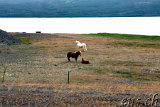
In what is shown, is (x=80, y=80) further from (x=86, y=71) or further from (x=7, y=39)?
(x=7, y=39)

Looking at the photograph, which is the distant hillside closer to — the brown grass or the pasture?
the pasture

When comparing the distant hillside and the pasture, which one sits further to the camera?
the distant hillside

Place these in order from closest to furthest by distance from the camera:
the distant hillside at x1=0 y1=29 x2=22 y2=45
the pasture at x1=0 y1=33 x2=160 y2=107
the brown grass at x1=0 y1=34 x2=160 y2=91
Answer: the pasture at x1=0 y1=33 x2=160 y2=107 → the brown grass at x1=0 y1=34 x2=160 y2=91 → the distant hillside at x1=0 y1=29 x2=22 y2=45

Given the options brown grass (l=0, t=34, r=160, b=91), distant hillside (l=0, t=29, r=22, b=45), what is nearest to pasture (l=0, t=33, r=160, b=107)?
brown grass (l=0, t=34, r=160, b=91)

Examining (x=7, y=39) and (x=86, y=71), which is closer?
(x=86, y=71)

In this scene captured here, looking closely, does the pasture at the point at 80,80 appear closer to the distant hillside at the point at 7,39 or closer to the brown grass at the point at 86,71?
the brown grass at the point at 86,71

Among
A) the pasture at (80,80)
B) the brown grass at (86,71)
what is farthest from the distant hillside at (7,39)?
the brown grass at (86,71)

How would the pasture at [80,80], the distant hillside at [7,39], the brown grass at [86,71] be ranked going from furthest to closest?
the distant hillside at [7,39] → the brown grass at [86,71] → the pasture at [80,80]

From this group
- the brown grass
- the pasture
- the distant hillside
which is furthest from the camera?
the distant hillside

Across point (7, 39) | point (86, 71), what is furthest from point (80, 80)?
point (7, 39)

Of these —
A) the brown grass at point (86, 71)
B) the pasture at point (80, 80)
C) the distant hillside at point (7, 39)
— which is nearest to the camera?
the pasture at point (80, 80)

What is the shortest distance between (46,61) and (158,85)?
52.1 ft

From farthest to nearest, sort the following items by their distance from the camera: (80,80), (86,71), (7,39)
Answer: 1. (7,39)
2. (86,71)
3. (80,80)

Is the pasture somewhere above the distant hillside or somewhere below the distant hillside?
below
